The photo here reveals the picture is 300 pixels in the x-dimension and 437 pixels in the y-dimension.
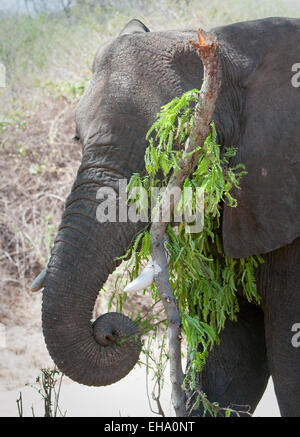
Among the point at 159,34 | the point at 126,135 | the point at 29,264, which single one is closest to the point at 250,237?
the point at 126,135

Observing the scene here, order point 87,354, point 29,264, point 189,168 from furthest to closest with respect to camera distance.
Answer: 1. point 29,264
2. point 87,354
3. point 189,168

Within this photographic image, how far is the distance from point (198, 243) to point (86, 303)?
2.10 feet

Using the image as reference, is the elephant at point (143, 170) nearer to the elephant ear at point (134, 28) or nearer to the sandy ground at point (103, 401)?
the elephant ear at point (134, 28)

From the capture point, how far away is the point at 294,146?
11.9 feet

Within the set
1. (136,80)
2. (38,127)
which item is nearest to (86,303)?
(136,80)

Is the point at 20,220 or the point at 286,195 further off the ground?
the point at 20,220

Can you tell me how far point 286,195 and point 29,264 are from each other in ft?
16.9

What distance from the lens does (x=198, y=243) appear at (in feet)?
11.7

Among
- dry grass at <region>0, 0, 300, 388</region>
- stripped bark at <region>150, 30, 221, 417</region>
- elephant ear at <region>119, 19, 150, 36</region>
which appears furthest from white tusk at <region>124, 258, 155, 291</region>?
dry grass at <region>0, 0, 300, 388</region>

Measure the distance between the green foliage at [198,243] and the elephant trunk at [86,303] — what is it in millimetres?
149

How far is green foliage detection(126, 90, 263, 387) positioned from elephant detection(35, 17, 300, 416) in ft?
0.34

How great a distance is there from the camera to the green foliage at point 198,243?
295 cm

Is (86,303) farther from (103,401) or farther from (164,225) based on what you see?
(103,401)

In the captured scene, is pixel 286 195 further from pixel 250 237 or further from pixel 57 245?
pixel 57 245
